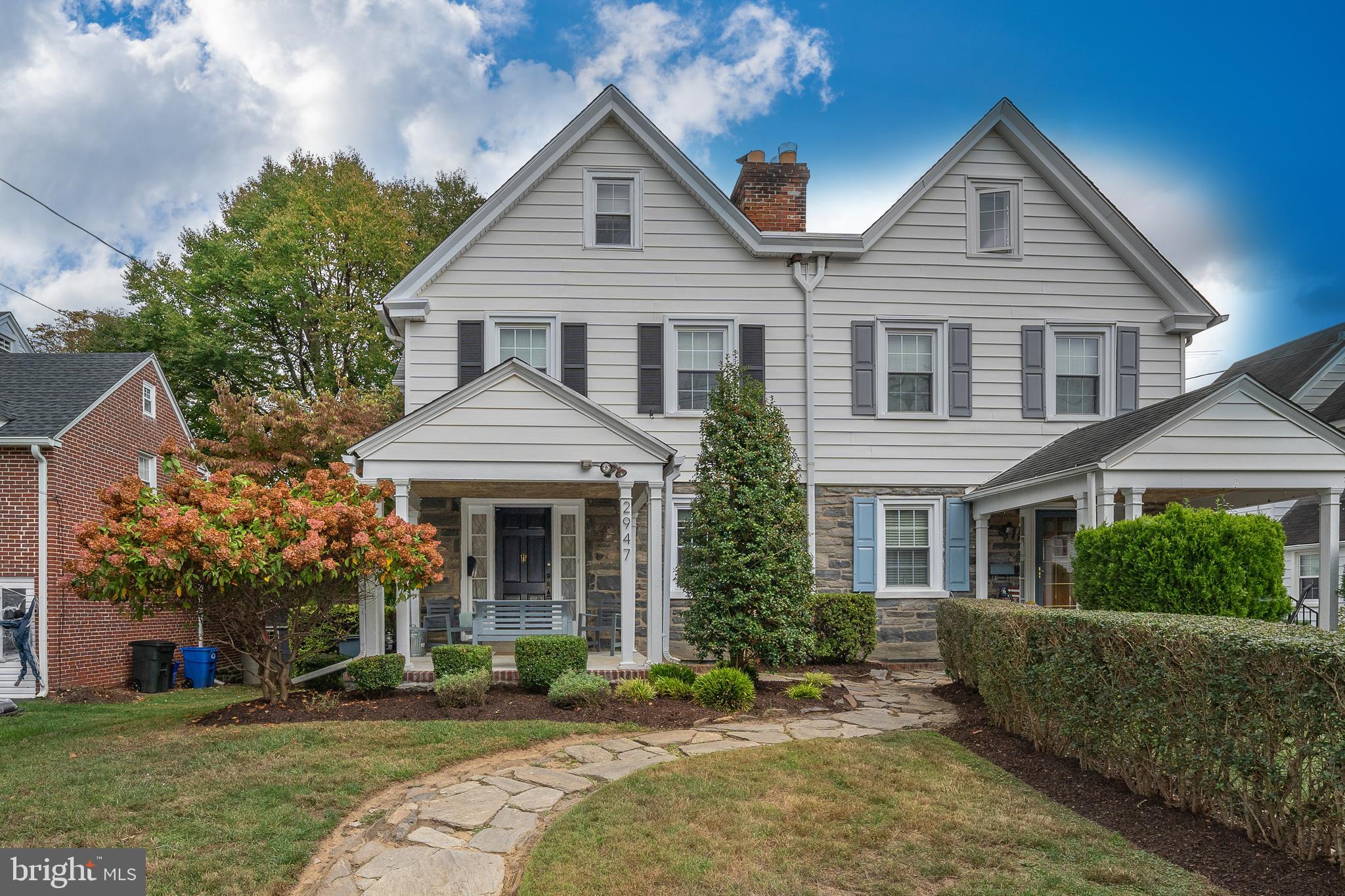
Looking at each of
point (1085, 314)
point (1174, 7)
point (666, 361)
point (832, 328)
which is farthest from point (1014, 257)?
point (666, 361)

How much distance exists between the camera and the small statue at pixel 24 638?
11266mm

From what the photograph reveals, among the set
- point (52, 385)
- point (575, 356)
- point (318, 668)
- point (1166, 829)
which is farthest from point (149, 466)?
point (1166, 829)

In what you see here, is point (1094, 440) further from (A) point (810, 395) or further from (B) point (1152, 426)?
(A) point (810, 395)

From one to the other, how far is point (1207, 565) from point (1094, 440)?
3476 millimetres

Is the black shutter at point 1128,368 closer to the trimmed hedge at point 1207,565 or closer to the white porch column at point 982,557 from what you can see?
the white porch column at point 982,557

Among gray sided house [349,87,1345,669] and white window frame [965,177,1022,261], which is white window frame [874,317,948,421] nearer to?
gray sided house [349,87,1345,669]

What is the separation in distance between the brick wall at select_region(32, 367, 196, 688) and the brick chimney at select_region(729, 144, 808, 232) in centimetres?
1060

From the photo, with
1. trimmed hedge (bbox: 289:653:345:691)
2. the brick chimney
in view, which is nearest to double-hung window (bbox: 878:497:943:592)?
the brick chimney

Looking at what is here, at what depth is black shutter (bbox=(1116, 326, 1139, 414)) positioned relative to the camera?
1306cm

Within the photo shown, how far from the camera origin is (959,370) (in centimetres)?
1298

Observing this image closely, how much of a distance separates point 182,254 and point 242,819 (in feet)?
74.9

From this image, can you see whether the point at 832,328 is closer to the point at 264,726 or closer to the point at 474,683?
the point at 474,683

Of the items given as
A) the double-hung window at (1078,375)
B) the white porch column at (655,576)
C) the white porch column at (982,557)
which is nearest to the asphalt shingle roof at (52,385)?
the white porch column at (655,576)

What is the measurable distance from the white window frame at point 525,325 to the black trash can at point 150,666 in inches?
260
